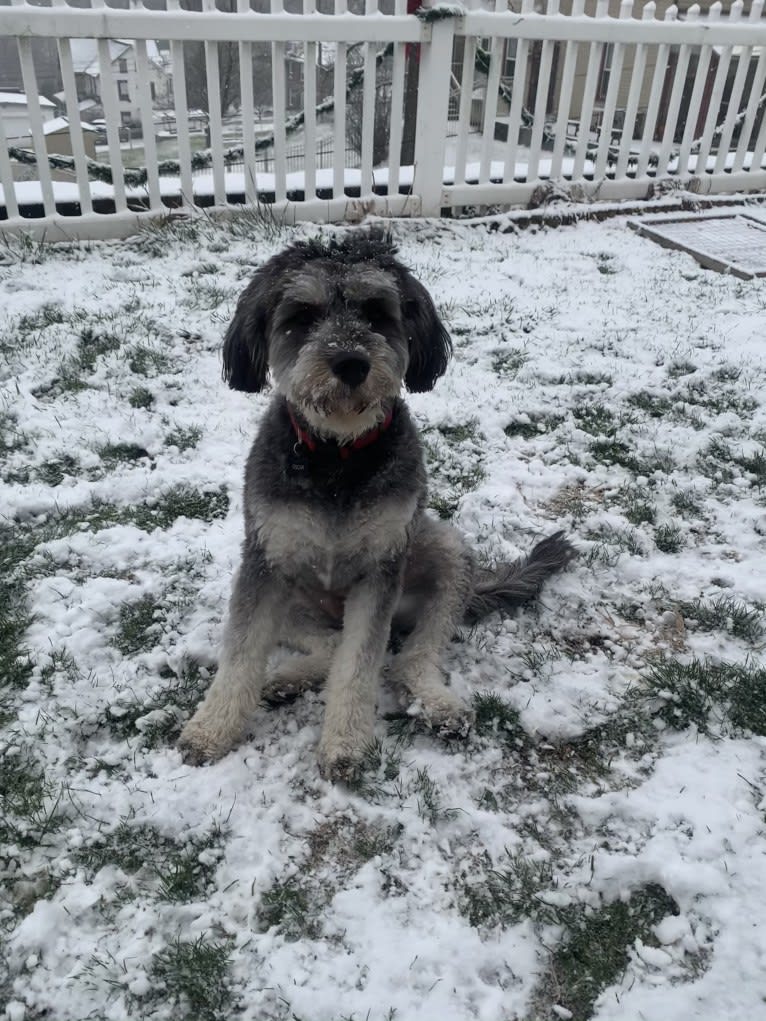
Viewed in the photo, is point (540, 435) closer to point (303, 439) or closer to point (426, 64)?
point (303, 439)

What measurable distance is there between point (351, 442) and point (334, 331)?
415mm

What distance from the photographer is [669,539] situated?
3.99 m

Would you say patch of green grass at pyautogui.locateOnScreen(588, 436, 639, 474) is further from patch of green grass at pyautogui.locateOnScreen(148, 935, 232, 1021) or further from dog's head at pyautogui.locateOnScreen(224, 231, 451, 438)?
patch of green grass at pyautogui.locateOnScreen(148, 935, 232, 1021)

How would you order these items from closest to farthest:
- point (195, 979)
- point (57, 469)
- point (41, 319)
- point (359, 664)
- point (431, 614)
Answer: point (195, 979)
point (359, 664)
point (431, 614)
point (57, 469)
point (41, 319)

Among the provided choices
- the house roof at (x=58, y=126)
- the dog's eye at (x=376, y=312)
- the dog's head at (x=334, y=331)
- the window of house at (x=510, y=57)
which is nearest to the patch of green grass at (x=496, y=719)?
the dog's head at (x=334, y=331)

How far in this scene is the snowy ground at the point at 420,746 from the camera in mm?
2135

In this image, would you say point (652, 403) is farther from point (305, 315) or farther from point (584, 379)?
point (305, 315)

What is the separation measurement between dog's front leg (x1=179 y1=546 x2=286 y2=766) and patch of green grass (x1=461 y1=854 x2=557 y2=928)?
3.32 ft

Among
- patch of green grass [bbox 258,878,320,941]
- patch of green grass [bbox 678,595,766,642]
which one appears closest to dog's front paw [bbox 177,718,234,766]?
patch of green grass [bbox 258,878,320,941]

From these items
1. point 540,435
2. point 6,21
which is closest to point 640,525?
point 540,435

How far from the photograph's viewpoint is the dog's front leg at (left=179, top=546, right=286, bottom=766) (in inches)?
110

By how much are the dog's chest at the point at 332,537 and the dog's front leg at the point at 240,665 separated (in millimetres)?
126

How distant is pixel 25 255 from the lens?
23.3ft

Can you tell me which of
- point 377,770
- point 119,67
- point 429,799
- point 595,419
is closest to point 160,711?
point 377,770
